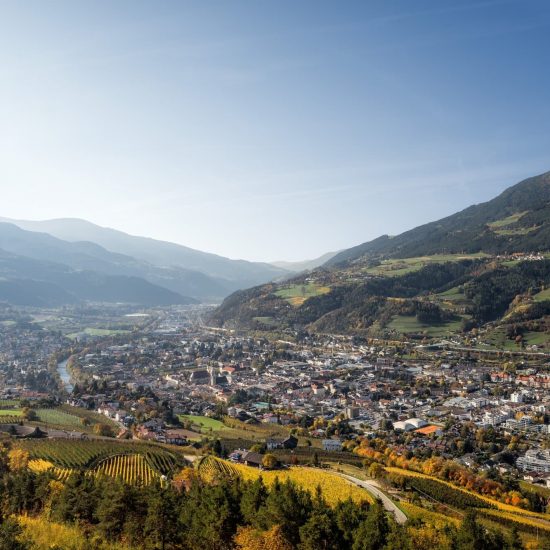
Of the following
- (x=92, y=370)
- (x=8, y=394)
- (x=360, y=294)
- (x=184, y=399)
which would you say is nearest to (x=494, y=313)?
(x=360, y=294)

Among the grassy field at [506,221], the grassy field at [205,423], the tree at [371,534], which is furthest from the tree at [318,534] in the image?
the grassy field at [506,221]

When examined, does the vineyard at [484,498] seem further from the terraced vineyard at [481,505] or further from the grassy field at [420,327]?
the grassy field at [420,327]

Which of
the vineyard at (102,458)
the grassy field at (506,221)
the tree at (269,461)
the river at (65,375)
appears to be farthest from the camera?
the grassy field at (506,221)

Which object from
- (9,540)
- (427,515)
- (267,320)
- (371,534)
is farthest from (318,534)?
(267,320)

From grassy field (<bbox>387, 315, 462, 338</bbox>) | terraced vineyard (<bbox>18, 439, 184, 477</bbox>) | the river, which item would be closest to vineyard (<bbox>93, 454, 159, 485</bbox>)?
terraced vineyard (<bbox>18, 439, 184, 477</bbox>)

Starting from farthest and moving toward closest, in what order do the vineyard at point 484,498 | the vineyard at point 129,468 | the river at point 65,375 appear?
the river at point 65,375, the vineyard at point 129,468, the vineyard at point 484,498

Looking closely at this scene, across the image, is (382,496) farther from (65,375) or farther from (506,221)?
(506,221)

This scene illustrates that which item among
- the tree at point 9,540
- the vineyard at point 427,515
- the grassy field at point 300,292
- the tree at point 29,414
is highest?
the grassy field at point 300,292
